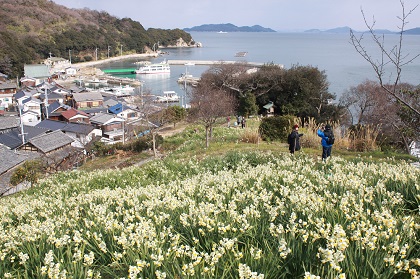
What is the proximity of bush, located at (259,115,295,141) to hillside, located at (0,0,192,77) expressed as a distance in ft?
186

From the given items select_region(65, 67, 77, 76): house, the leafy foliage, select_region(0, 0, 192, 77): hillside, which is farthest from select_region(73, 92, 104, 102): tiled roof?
select_region(65, 67, 77, 76): house

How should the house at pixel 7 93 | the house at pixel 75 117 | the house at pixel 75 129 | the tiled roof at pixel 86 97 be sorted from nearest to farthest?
the house at pixel 75 129 < the house at pixel 75 117 < the tiled roof at pixel 86 97 < the house at pixel 7 93

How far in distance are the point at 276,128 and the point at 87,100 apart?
3286cm

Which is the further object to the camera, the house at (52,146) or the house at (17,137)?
the house at (17,137)

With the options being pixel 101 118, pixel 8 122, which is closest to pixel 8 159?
pixel 8 122

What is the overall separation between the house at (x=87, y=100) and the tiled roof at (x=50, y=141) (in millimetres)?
16325

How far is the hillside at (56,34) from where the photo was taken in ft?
209

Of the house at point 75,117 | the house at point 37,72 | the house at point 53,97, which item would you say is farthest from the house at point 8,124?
the house at point 37,72

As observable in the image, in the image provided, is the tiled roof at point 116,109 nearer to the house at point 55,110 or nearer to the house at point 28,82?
the house at point 55,110

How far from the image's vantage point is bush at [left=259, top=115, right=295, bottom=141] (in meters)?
12.4

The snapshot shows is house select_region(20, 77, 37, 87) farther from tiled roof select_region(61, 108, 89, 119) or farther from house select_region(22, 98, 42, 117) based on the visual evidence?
tiled roof select_region(61, 108, 89, 119)

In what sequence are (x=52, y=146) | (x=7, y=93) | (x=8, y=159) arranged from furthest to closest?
1. (x=7, y=93)
2. (x=52, y=146)
3. (x=8, y=159)

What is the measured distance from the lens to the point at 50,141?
23.7 metres

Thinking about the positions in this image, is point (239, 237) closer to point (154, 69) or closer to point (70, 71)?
point (154, 69)
